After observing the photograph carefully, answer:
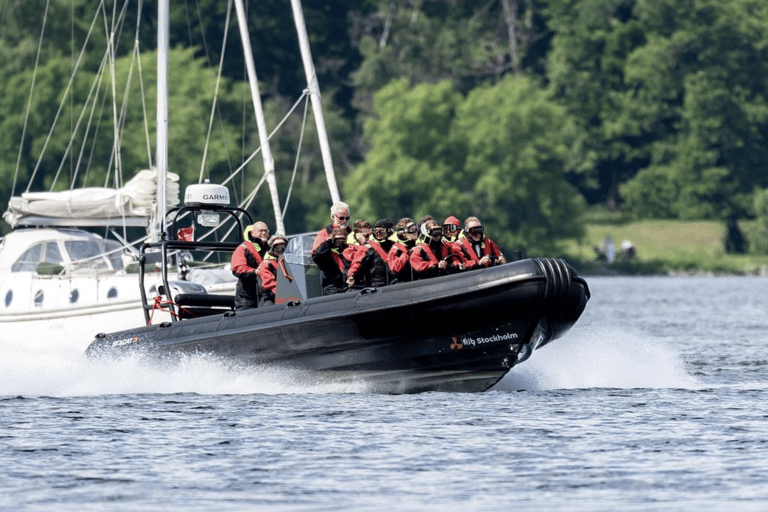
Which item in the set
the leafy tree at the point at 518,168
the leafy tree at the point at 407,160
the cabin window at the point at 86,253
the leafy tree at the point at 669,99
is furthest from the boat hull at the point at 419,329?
the leafy tree at the point at 669,99

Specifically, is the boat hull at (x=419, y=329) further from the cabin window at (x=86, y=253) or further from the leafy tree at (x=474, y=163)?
the leafy tree at (x=474, y=163)

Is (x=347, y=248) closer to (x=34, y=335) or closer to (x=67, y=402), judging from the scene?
(x=67, y=402)

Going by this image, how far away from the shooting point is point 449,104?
7819 centimetres

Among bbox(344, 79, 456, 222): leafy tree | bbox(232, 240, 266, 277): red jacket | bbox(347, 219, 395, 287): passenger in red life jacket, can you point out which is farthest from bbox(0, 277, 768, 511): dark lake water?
bbox(344, 79, 456, 222): leafy tree

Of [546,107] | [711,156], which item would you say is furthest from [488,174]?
[711,156]

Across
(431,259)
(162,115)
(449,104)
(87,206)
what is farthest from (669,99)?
(431,259)

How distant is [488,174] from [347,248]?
57.4 meters

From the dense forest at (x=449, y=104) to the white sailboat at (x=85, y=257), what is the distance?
36634 millimetres

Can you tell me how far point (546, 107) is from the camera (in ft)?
254

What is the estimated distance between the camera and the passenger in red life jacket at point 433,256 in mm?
19172

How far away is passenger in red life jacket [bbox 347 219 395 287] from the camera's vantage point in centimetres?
1941

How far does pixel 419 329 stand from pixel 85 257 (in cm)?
1137

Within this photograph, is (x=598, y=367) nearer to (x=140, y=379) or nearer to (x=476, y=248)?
(x=476, y=248)

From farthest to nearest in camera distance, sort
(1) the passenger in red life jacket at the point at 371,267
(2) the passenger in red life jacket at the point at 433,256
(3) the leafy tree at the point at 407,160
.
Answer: (3) the leafy tree at the point at 407,160
(1) the passenger in red life jacket at the point at 371,267
(2) the passenger in red life jacket at the point at 433,256
